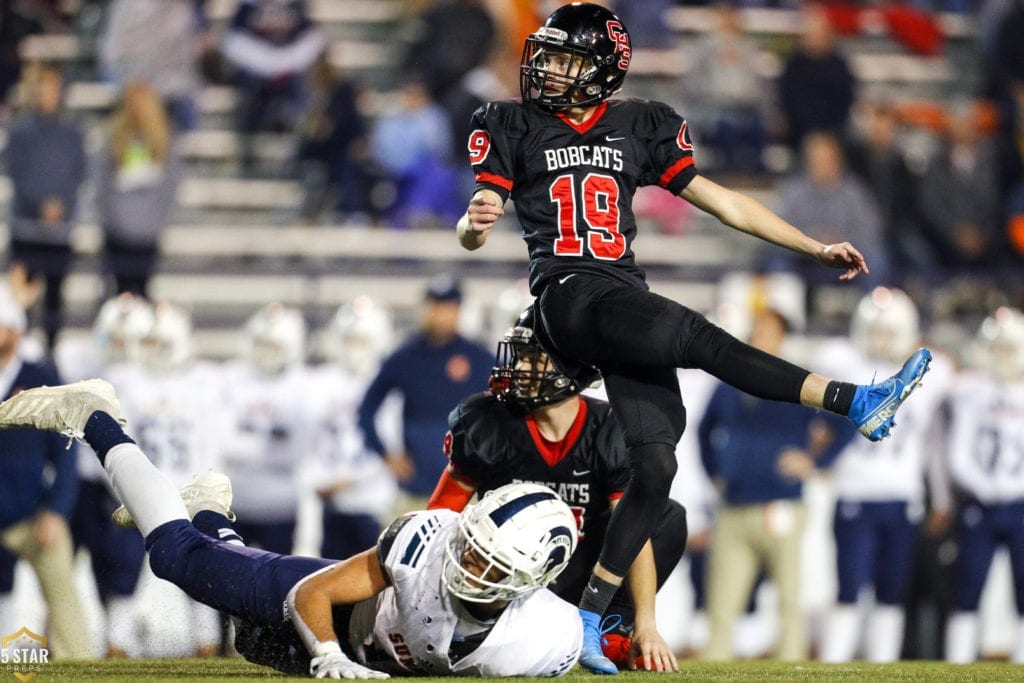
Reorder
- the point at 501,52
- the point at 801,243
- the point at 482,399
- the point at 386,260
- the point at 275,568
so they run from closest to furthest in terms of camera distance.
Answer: the point at 275,568
the point at 801,243
the point at 482,399
the point at 386,260
the point at 501,52

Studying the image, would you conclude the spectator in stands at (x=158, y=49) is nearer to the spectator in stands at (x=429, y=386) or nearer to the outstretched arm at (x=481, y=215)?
the spectator in stands at (x=429, y=386)

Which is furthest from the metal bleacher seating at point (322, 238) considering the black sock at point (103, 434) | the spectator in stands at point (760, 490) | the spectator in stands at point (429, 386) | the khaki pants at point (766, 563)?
the black sock at point (103, 434)

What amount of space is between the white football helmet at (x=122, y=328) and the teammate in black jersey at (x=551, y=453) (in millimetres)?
4118

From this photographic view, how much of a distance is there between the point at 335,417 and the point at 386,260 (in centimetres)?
166

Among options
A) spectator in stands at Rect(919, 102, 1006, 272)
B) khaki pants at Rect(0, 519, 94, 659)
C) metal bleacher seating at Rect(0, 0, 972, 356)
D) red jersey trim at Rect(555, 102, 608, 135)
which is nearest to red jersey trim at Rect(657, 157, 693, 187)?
red jersey trim at Rect(555, 102, 608, 135)

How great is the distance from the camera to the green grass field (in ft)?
15.1

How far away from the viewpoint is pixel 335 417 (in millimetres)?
9000

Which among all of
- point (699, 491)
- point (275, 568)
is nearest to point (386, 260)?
point (699, 491)

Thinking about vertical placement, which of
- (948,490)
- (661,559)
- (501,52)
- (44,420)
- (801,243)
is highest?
(501,52)

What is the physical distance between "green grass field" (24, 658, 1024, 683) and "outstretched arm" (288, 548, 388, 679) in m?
0.11

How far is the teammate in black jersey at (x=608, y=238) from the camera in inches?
184

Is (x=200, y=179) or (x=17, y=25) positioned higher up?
(x=17, y=25)

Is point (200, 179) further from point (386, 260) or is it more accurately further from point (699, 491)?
point (699, 491)

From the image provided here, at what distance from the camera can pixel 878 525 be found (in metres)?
8.92
